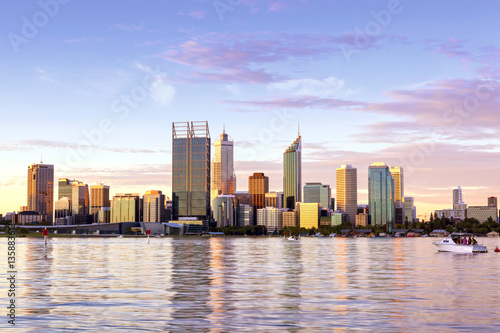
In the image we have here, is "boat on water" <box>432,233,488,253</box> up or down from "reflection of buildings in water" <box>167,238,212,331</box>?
down

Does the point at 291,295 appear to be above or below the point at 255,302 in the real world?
below

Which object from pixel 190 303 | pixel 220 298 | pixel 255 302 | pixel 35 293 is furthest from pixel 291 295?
pixel 35 293

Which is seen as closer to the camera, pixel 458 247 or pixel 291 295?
pixel 291 295

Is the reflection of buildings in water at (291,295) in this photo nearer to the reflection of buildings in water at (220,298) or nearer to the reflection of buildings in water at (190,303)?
the reflection of buildings in water at (220,298)

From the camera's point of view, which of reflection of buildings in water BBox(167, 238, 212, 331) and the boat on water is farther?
the boat on water

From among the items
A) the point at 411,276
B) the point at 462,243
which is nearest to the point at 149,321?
the point at 411,276

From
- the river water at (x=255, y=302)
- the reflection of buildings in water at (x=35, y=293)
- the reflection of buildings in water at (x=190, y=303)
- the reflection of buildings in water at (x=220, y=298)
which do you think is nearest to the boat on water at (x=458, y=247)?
the river water at (x=255, y=302)

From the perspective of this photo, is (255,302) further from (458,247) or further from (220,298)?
(458,247)

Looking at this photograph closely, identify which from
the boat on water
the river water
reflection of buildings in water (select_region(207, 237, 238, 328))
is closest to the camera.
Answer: the river water

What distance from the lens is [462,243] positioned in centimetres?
13350

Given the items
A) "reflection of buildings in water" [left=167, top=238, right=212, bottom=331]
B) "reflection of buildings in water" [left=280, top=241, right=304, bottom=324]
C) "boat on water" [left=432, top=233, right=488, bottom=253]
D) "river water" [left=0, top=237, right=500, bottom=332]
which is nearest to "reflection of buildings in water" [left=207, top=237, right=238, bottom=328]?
"river water" [left=0, top=237, right=500, bottom=332]

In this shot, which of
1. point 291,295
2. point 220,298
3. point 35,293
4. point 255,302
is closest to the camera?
point 255,302

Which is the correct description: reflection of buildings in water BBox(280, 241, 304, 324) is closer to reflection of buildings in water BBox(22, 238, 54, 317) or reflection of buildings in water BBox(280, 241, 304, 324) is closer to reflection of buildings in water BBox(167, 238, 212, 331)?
reflection of buildings in water BBox(167, 238, 212, 331)

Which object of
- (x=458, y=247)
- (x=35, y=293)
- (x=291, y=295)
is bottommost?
(x=458, y=247)
